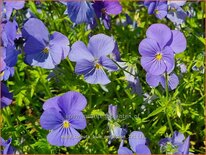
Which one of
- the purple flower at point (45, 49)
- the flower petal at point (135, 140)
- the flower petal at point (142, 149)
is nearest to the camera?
the flower petal at point (142, 149)

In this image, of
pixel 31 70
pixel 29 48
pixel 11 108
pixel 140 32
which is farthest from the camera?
pixel 140 32

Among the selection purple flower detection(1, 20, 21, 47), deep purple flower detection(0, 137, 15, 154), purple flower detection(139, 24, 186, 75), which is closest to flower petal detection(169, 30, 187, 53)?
purple flower detection(139, 24, 186, 75)

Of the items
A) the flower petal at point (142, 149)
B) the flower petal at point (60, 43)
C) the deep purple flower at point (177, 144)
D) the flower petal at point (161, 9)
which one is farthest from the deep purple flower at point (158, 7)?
the flower petal at point (142, 149)

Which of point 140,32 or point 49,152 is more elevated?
point 140,32

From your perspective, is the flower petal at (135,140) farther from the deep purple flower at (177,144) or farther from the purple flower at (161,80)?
the purple flower at (161,80)

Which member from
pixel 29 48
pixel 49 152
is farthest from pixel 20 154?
pixel 29 48

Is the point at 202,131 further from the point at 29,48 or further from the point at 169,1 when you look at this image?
the point at 29,48

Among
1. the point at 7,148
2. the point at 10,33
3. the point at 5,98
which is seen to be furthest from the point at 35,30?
the point at 7,148
